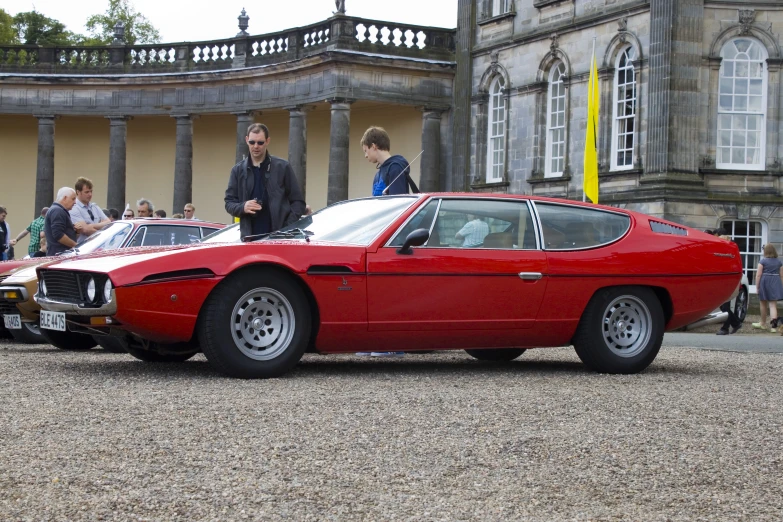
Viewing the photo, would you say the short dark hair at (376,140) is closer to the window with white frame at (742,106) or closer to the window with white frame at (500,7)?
the window with white frame at (742,106)

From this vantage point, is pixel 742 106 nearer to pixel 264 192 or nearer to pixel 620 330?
pixel 620 330

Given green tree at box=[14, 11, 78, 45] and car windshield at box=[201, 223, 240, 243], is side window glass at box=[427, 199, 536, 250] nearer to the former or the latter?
car windshield at box=[201, 223, 240, 243]

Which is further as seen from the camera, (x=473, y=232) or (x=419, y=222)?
(x=473, y=232)

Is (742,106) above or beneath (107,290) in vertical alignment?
above

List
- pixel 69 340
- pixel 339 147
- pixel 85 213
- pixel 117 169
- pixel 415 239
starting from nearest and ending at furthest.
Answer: pixel 415 239, pixel 69 340, pixel 85 213, pixel 339 147, pixel 117 169

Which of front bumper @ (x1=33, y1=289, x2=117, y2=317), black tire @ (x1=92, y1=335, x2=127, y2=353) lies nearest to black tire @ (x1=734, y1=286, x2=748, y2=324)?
black tire @ (x1=92, y1=335, x2=127, y2=353)

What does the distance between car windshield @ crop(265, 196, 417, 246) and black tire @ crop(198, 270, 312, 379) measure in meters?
0.68

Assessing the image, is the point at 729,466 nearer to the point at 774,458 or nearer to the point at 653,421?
the point at 774,458

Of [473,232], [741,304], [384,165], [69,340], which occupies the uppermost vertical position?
[384,165]

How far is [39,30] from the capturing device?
68500 mm

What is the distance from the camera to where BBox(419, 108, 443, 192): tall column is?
116 ft

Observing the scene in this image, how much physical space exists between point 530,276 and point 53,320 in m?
3.63

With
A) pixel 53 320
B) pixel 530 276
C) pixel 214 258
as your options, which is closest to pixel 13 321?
pixel 53 320

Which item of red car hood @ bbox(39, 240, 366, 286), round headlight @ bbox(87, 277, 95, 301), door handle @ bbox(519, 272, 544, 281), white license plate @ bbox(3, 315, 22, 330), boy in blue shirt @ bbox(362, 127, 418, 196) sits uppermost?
boy in blue shirt @ bbox(362, 127, 418, 196)
